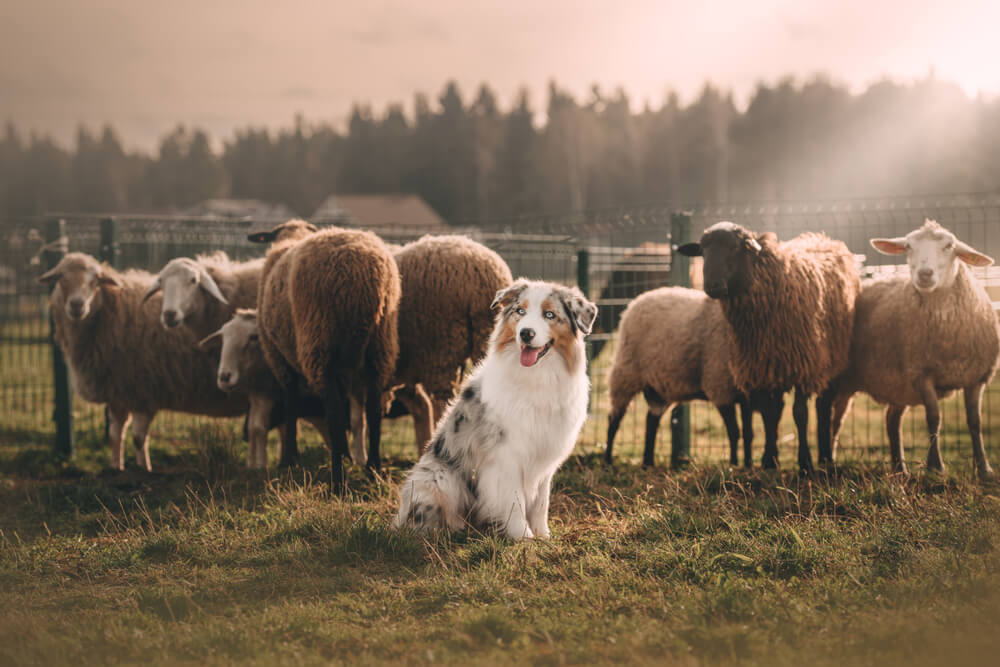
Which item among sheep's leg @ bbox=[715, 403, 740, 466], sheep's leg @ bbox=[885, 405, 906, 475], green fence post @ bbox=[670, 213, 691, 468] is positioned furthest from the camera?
green fence post @ bbox=[670, 213, 691, 468]

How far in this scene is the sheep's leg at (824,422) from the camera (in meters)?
7.98

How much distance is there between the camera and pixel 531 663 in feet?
12.0

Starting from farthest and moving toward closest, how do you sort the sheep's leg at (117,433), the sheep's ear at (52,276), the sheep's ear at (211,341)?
the sheep's ear at (52,276)
the sheep's leg at (117,433)
the sheep's ear at (211,341)

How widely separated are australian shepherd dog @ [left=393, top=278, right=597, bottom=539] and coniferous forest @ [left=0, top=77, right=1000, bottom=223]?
37024 mm

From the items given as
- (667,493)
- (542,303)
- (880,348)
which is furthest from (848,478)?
(542,303)

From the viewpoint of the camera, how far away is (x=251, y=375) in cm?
844

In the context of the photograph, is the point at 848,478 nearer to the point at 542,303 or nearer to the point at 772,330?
the point at 772,330

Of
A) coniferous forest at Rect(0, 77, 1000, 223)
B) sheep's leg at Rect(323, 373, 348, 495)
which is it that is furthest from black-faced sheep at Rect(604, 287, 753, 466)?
coniferous forest at Rect(0, 77, 1000, 223)

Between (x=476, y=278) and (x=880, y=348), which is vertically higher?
(x=476, y=278)

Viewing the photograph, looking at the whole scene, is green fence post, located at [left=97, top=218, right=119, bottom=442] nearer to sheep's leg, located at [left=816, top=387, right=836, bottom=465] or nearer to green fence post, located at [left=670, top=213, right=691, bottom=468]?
green fence post, located at [left=670, top=213, right=691, bottom=468]

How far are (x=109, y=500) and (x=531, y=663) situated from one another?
16.3 feet

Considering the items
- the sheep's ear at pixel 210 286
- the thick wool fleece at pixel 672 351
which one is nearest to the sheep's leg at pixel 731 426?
the thick wool fleece at pixel 672 351

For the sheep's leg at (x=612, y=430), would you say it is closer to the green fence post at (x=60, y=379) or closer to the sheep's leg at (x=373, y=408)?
the sheep's leg at (x=373, y=408)

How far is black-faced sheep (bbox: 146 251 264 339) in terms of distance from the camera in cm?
881
